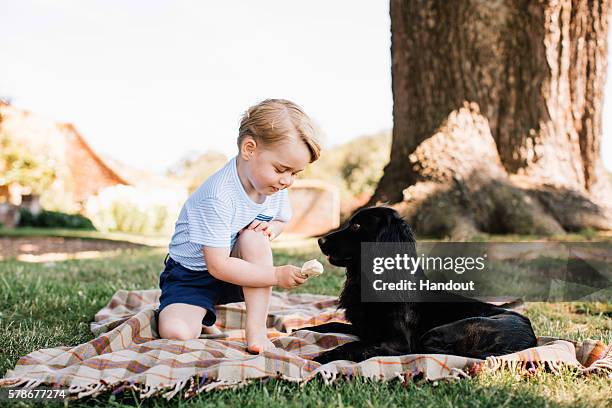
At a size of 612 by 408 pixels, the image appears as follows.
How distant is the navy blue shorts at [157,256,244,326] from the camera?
2.88m

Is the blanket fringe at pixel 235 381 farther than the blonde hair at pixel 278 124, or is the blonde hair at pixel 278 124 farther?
the blonde hair at pixel 278 124

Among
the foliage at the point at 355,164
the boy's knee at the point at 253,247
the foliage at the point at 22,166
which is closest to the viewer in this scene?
the boy's knee at the point at 253,247

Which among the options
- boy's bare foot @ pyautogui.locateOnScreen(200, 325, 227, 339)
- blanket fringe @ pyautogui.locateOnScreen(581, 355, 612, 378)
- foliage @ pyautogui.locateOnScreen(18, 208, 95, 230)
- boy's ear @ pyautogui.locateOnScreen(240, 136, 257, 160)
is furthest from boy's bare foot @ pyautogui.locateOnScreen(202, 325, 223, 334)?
foliage @ pyautogui.locateOnScreen(18, 208, 95, 230)

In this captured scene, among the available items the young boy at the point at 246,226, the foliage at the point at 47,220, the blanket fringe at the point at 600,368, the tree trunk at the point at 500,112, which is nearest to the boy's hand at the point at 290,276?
the young boy at the point at 246,226

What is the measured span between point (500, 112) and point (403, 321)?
505 centimetres

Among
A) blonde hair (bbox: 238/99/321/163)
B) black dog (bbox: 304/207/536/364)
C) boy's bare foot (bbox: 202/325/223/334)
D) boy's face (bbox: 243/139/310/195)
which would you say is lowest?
boy's bare foot (bbox: 202/325/223/334)

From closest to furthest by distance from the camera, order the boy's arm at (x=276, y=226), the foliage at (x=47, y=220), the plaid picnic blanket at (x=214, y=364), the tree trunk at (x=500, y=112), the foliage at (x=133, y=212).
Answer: the plaid picnic blanket at (x=214, y=364)
the boy's arm at (x=276, y=226)
the tree trunk at (x=500, y=112)
the foliage at (x=47, y=220)
the foliage at (x=133, y=212)

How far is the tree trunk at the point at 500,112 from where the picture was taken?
21.1ft

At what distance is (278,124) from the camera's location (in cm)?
254

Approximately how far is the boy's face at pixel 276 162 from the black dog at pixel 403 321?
36cm

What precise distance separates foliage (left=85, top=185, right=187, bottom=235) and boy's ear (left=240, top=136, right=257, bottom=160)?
15.1m

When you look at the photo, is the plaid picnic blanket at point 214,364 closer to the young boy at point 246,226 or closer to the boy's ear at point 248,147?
the young boy at point 246,226

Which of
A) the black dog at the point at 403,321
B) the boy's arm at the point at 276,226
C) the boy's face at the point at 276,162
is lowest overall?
the black dog at the point at 403,321

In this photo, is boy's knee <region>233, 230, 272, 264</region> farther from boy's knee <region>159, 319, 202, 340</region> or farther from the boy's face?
boy's knee <region>159, 319, 202, 340</region>
